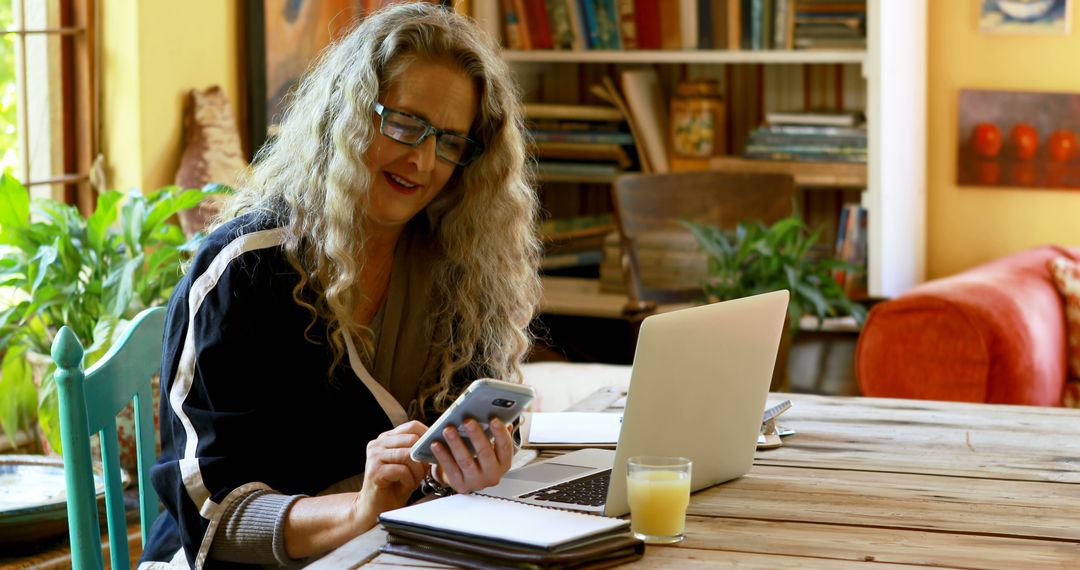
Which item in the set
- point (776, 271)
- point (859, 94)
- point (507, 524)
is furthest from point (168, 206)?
point (859, 94)

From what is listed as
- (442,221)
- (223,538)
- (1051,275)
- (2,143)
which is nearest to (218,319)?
(223,538)

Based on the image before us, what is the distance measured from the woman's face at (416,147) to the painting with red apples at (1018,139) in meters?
2.65

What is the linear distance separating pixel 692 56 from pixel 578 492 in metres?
2.75

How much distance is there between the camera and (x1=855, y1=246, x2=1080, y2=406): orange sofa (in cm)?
285

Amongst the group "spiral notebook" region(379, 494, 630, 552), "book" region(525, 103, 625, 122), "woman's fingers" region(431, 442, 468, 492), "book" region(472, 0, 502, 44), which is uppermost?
"book" region(472, 0, 502, 44)

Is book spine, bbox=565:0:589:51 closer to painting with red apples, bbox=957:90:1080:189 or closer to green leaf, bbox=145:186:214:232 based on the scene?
painting with red apples, bbox=957:90:1080:189

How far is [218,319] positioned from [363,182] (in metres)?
0.24

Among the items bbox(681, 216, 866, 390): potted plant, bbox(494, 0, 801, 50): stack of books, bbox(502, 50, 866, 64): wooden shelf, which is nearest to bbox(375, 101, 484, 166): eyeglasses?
bbox(681, 216, 866, 390): potted plant

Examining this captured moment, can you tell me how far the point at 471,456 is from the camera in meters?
1.33

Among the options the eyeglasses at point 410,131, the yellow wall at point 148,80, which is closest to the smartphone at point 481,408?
the eyeglasses at point 410,131

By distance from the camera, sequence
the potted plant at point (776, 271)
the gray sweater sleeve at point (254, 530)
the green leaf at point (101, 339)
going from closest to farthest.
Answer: the gray sweater sleeve at point (254, 530), the green leaf at point (101, 339), the potted plant at point (776, 271)

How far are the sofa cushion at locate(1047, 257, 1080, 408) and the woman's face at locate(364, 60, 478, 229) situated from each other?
2.10 meters

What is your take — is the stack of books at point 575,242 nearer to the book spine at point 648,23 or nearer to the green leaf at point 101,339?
the book spine at point 648,23

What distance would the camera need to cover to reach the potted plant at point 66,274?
241 cm
